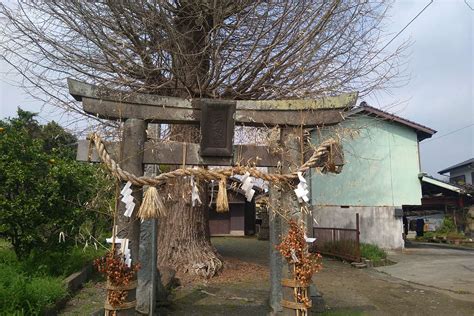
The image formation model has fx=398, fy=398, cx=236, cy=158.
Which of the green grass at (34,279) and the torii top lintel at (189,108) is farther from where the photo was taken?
the green grass at (34,279)

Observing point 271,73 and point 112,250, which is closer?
point 112,250

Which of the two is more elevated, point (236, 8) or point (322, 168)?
point (236, 8)

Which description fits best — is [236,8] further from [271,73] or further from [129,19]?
[129,19]

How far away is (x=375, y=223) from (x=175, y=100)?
49.9ft

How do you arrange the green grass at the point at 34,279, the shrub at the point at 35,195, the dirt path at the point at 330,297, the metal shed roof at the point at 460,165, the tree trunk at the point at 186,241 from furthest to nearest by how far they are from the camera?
the metal shed roof at the point at 460,165 < the tree trunk at the point at 186,241 < the shrub at the point at 35,195 < the dirt path at the point at 330,297 < the green grass at the point at 34,279

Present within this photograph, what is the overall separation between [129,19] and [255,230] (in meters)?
24.4

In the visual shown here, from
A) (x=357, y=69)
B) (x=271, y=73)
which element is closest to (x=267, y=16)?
(x=271, y=73)

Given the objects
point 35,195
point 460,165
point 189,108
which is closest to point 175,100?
point 189,108

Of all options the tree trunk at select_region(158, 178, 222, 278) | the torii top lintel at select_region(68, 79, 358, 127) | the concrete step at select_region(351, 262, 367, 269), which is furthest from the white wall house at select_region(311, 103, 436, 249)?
the torii top lintel at select_region(68, 79, 358, 127)

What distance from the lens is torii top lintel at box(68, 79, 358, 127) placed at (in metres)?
4.97

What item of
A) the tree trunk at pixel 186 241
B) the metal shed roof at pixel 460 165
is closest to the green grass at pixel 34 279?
the tree trunk at pixel 186 241

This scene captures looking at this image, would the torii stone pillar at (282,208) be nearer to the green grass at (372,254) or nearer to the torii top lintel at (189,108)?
the torii top lintel at (189,108)

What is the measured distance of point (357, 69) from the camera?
9555 millimetres

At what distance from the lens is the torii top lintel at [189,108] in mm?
4969
